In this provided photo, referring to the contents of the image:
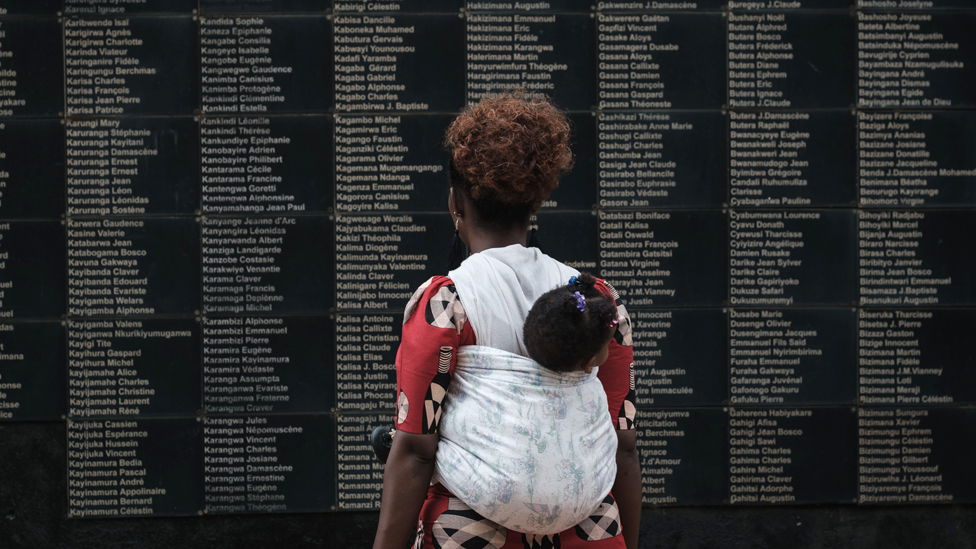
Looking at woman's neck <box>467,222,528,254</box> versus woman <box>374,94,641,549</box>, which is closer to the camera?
woman <box>374,94,641,549</box>

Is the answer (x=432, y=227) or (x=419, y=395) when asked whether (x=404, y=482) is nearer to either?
(x=419, y=395)

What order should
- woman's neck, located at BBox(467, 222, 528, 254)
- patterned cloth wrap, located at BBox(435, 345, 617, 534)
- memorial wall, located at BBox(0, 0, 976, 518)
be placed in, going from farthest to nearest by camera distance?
memorial wall, located at BBox(0, 0, 976, 518) → woman's neck, located at BBox(467, 222, 528, 254) → patterned cloth wrap, located at BBox(435, 345, 617, 534)

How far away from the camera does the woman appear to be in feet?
5.90

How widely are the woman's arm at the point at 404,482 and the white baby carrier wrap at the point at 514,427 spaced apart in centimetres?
4

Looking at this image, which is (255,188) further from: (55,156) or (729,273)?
(729,273)

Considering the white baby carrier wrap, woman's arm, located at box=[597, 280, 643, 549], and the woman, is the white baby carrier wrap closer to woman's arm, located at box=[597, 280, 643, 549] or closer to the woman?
the woman

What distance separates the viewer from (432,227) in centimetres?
430

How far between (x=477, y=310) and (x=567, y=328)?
0.76 ft

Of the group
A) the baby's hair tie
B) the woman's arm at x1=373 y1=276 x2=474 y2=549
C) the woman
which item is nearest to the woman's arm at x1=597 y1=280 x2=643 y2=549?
the woman

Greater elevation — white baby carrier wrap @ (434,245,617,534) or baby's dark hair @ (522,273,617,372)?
baby's dark hair @ (522,273,617,372)

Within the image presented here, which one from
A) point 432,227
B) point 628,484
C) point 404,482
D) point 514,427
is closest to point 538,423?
point 514,427

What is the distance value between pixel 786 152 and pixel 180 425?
3944 mm

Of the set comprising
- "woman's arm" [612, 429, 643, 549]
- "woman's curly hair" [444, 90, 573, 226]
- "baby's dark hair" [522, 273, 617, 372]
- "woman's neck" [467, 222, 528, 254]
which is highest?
"woman's curly hair" [444, 90, 573, 226]

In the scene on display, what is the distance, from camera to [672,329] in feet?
14.2
